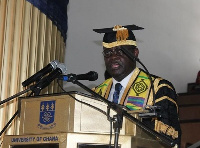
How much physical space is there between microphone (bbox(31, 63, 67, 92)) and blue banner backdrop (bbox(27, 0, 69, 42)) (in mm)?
1412

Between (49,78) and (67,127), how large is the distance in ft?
1.07

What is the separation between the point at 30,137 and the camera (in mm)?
2023

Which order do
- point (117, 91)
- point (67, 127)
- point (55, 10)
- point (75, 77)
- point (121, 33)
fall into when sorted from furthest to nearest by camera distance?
point (55, 10)
point (117, 91)
point (121, 33)
point (75, 77)
point (67, 127)

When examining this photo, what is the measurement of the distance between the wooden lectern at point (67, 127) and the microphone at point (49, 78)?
87mm

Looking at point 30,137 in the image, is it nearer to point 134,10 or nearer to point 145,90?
point 145,90

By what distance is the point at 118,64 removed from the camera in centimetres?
323

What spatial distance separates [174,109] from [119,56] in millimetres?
578

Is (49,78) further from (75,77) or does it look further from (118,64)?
(118,64)

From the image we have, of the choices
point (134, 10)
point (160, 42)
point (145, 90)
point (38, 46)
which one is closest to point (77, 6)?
point (134, 10)

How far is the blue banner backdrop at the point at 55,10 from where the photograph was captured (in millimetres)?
3535

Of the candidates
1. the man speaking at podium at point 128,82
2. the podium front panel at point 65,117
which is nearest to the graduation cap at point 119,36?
the man speaking at podium at point 128,82

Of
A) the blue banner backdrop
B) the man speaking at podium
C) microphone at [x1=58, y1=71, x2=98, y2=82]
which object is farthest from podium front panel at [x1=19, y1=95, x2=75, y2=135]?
the blue banner backdrop

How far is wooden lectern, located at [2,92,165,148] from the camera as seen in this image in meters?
1.92

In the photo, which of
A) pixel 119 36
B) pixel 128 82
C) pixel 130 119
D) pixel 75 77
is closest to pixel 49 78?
pixel 75 77
